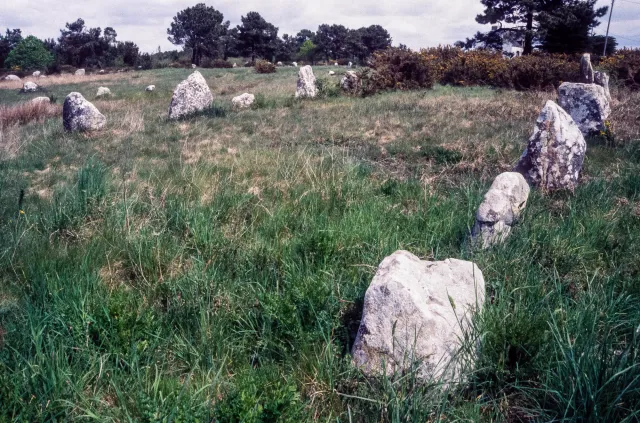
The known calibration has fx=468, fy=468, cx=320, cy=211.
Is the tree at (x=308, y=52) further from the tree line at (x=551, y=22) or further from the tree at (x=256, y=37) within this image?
the tree line at (x=551, y=22)

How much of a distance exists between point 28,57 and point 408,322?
64921 millimetres

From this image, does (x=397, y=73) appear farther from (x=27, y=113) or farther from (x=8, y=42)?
(x=8, y=42)

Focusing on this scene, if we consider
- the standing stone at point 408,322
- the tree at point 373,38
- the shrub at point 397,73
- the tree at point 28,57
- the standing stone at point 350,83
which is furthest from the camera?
the tree at point 373,38

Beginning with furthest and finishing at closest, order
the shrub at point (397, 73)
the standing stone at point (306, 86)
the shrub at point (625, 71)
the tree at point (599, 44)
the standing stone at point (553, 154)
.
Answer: the tree at point (599, 44)
the shrub at point (397, 73)
the standing stone at point (306, 86)
the shrub at point (625, 71)
the standing stone at point (553, 154)

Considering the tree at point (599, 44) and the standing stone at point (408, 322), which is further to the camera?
the tree at point (599, 44)

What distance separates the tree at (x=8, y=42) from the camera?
59.7 meters

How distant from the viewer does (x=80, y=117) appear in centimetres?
1143

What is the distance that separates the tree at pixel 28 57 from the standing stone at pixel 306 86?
156 ft

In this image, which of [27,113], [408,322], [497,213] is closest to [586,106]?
[497,213]

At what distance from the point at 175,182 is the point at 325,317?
3.94 metres

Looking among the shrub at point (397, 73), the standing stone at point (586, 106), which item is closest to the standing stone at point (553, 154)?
the standing stone at point (586, 106)

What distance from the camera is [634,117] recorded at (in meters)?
9.68

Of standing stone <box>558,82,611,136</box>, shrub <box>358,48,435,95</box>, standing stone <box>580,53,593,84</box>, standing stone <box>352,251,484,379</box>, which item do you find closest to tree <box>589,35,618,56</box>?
shrub <box>358,48,435,95</box>

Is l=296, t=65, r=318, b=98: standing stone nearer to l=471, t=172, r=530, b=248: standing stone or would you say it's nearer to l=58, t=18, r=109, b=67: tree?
l=471, t=172, r=530, b=248: standing stone
